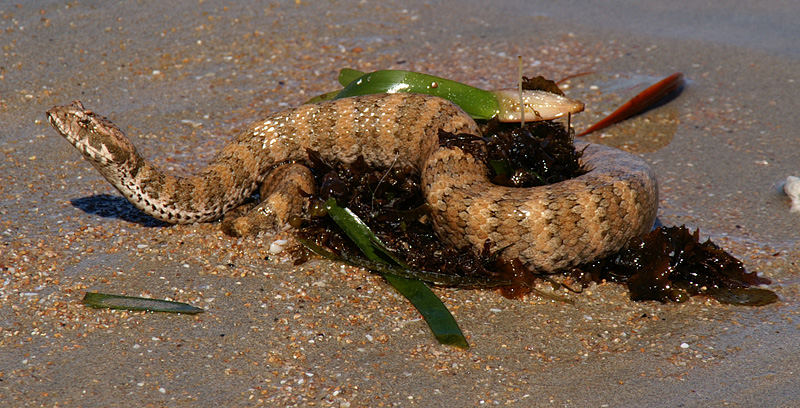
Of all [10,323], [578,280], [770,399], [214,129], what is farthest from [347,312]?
[214,129]

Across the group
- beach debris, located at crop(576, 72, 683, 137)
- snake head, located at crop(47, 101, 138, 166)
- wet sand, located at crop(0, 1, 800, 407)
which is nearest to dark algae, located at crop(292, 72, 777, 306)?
wet sand, located at crop(0, 1, 800, 407)

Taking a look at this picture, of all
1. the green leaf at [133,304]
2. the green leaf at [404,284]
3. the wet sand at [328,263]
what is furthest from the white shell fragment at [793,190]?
the green leaf at [133,304]

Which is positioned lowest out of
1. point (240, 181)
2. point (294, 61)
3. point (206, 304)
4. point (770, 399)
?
point (770, 399)

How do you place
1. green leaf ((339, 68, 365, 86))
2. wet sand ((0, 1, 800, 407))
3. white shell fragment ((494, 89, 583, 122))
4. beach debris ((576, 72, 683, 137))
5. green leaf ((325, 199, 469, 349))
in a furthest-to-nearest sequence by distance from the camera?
beach debris ((576, 72, 683, 137)) < green leaf ((339, 68, 365, 86)) < white shell fragment ((494, 89, 583, 122)) < green leaf ((325, 199, 469, 349)) < wet sand ((0, 1, 800, 407))

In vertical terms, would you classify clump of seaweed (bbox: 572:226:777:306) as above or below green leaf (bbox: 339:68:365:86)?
below

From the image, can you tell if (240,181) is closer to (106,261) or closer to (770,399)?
(106,261)

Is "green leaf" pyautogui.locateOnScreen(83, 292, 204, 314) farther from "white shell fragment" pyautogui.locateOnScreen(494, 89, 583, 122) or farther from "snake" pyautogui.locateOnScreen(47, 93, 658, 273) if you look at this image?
"white shell fragment" pyautogui.locateOnScreen(494, 89, 583, 122)

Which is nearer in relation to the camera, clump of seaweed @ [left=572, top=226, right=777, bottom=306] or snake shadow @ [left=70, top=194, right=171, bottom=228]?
clump of seaweed @ [left=572, top=226, right=777, bottom=306]
